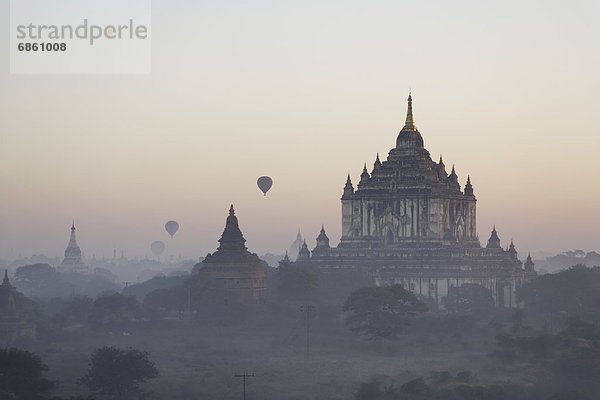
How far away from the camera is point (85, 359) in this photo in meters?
130

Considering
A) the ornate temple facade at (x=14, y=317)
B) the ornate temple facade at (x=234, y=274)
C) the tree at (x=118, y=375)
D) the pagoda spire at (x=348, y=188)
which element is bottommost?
the tree at (x=118, y=375)

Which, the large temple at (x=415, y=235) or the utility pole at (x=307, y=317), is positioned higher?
the large temple at (x=415, y=235)

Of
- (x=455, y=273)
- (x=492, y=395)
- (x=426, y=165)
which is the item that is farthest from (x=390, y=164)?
(x=492, y=395)

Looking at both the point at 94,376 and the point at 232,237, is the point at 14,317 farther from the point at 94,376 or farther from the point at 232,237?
the point at 94,376

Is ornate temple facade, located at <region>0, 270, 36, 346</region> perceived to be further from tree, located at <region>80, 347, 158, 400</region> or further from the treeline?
tree, located at <region>80, 347, 158, 400</region>

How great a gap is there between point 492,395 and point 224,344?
40.6 metres

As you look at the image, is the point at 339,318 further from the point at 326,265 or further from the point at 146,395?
the point at 146,395

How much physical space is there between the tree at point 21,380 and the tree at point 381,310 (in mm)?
43201

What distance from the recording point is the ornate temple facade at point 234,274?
164000mm

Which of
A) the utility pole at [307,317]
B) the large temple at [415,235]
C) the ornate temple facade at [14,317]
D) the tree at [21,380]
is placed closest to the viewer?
the tree at [21,380]

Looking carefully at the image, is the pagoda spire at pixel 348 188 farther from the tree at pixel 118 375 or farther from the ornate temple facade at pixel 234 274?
the tree at pixel 118 375

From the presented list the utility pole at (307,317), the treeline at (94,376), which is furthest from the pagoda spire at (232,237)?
the treeline at (94,376)

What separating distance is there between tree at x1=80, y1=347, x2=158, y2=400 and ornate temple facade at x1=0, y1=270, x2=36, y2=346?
111ft

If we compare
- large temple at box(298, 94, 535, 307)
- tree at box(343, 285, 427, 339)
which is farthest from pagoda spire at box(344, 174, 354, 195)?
tree at box(343, 285, 427, 339)
